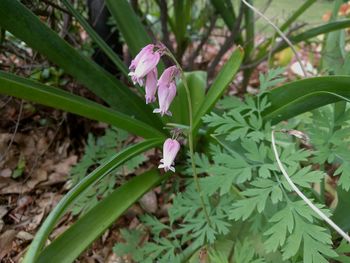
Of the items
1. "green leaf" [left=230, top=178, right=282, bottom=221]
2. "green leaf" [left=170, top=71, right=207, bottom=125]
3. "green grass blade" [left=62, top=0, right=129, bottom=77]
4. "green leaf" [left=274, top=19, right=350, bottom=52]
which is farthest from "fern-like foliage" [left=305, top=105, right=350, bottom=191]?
"green grass blade" [left=62, top=0, right=129, bottom=77]

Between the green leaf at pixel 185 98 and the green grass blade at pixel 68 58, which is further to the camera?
the green leaf at pixel 185 98

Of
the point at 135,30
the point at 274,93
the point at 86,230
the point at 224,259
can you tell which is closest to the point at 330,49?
the point at 274,93

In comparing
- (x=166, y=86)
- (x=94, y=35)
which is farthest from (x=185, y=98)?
(x=166, y=86)

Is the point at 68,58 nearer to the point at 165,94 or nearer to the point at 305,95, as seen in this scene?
the point at 165,94

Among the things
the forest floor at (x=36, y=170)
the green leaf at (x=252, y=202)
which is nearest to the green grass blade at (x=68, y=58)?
the forest floor at (x=36, y=170)

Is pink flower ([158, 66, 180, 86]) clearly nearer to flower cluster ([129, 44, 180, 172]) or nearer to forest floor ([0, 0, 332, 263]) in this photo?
flower cluster ([129, 44, 180, 172])

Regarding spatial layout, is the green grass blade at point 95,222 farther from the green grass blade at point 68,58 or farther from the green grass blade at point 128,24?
the green grass blade at point 128,24

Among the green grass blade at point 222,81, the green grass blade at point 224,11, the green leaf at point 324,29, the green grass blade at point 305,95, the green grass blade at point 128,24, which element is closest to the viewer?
the green grass blade at point 305,95
